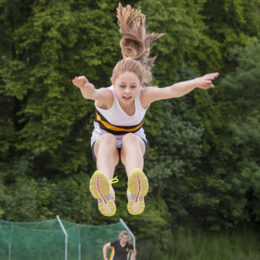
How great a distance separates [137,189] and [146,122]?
1198 cm

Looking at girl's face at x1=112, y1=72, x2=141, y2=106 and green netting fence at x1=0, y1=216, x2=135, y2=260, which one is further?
green netting fence at x1=0, y1=216, x2=135, y2=260

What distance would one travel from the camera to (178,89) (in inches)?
225

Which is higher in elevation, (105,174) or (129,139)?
(129,139)

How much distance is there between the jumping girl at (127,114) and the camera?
5.79 metres

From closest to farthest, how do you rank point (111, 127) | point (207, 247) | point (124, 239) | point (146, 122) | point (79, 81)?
1. point (79, 81)
2. point (111, 127)
3. point (124, 239)
4. point (146, 122)
5. point (207, 247)

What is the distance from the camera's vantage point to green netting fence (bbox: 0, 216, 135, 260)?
12422 millimetres

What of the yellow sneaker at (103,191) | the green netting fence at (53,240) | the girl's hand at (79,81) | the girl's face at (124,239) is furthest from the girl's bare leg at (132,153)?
the green netting fence at (53,240)

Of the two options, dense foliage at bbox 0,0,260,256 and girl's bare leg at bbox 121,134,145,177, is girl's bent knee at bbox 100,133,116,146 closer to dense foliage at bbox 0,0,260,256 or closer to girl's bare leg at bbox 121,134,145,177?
girl's bare leg at bbox 121,134,145,177

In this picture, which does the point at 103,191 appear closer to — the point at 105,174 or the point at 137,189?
the point at 105,174

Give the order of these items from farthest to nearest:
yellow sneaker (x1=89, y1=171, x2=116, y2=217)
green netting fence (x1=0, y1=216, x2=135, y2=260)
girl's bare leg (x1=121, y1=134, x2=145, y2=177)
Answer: green netting fence (x1=0, y1=216, x2=135, y2=260)
girl's bare leg (x1=121, y1=134, x2=145, y2=177)
yellow sneaker (x1=89, y1=171, x2=116, y2=217)

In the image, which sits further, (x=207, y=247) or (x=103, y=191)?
(x=207, y=247)

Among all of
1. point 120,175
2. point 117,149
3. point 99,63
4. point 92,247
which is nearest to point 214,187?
point 120,175

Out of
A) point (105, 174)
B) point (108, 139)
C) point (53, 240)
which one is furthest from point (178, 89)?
point (53, 240)

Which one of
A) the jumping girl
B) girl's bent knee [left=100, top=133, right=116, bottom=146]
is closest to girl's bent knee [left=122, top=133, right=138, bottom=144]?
the jumping girl
